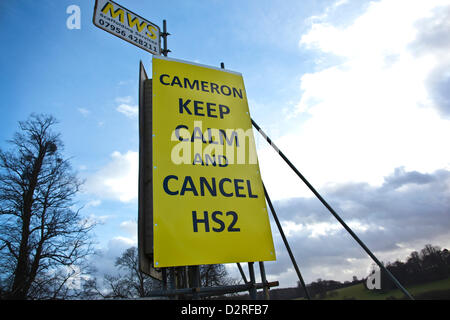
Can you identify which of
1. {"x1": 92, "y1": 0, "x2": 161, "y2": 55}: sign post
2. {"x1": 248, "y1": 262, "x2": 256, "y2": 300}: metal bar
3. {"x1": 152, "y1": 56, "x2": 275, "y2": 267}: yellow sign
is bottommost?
{"x1": 248, "y1": 262, "x2": 256, "y2": 300}: metal bar

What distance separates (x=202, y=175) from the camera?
10.1ft

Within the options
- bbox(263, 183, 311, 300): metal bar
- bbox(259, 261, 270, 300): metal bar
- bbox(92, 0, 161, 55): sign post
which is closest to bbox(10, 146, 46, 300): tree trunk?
bbox(92, 0, 161, 55): sign post

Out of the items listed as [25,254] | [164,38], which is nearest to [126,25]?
[164,38]

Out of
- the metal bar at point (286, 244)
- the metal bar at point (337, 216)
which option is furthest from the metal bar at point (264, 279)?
the metal bar at point (337, 216)

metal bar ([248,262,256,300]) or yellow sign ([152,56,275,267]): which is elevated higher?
yellow sign ([152,56,275,267])

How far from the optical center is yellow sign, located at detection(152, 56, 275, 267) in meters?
2.72

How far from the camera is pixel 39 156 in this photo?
13516 mm

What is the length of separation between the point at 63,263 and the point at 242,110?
11.4 m

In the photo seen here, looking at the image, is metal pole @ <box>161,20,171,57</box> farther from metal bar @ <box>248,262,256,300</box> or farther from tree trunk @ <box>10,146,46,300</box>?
tree trunk @ <box>10,146,46,300</box>

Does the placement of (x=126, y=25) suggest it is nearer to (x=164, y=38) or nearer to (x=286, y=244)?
(x=164, y=38)
